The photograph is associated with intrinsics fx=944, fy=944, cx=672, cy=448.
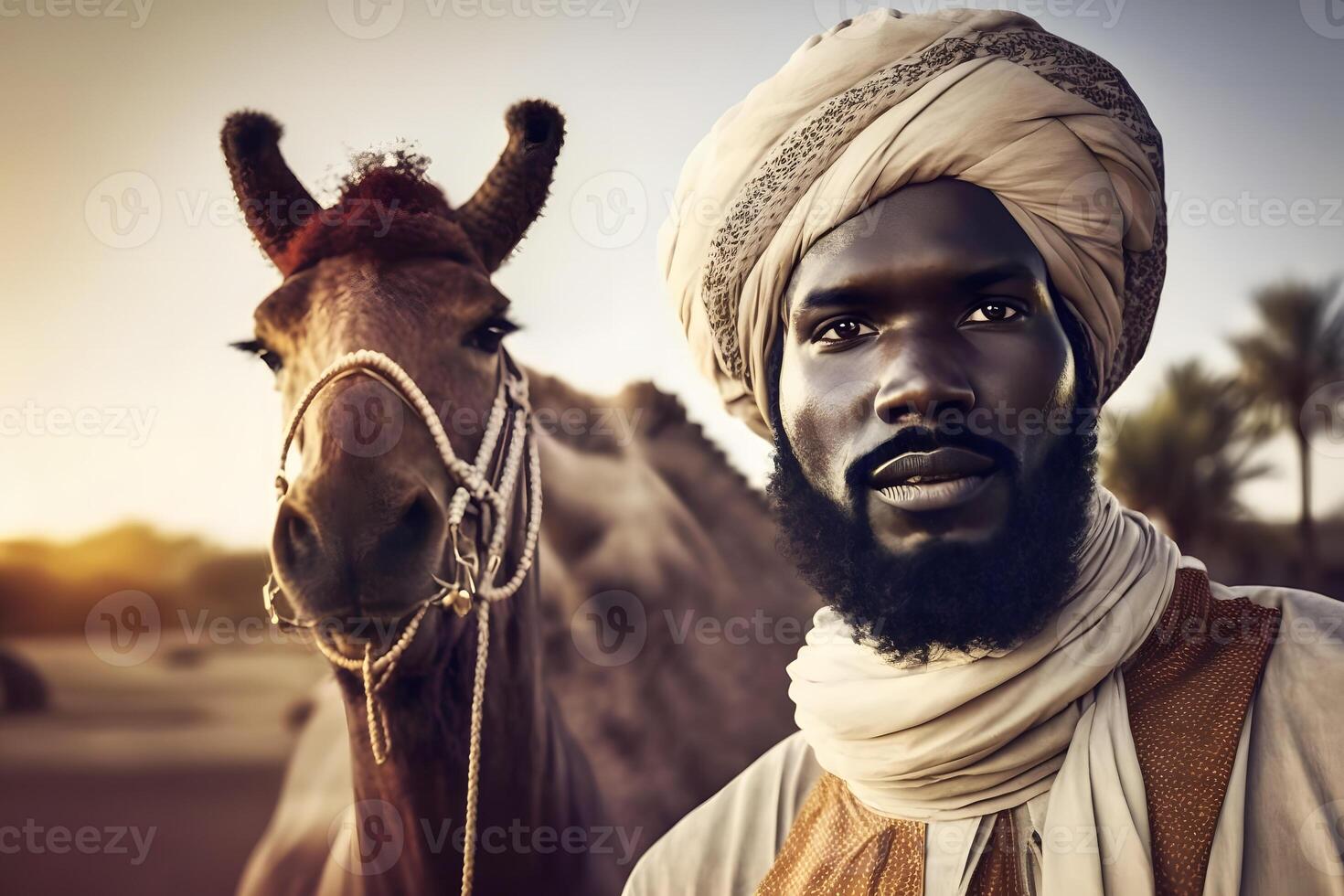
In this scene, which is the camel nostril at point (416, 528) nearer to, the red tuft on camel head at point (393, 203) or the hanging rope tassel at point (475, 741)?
the hanging rope tassel at point (475, 741)

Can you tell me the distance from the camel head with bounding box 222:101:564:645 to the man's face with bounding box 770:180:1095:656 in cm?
81

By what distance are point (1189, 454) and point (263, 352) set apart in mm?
2778

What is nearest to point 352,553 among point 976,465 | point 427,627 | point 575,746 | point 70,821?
point 427,627

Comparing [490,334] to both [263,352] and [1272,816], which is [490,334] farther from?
[1272,816]

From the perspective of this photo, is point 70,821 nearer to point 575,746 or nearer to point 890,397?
point 575,746

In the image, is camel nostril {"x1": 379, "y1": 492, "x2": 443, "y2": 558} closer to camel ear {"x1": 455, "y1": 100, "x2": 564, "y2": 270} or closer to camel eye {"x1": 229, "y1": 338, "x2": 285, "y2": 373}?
camel eye {"x1": 229, "y1": 338, "x2": 285, "y2": 373}

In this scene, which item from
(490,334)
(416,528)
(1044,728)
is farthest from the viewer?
(490,334)

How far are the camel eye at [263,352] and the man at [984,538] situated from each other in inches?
39.5

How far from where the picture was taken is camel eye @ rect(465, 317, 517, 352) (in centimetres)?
218

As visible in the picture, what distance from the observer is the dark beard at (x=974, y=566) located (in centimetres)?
Result: 154

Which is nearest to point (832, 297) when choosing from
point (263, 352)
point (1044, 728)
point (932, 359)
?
point (932, 359)

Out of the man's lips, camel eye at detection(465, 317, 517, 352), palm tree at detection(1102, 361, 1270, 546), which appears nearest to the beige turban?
the man's lips

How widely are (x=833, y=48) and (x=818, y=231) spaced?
38cm

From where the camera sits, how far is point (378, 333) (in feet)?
6.57
